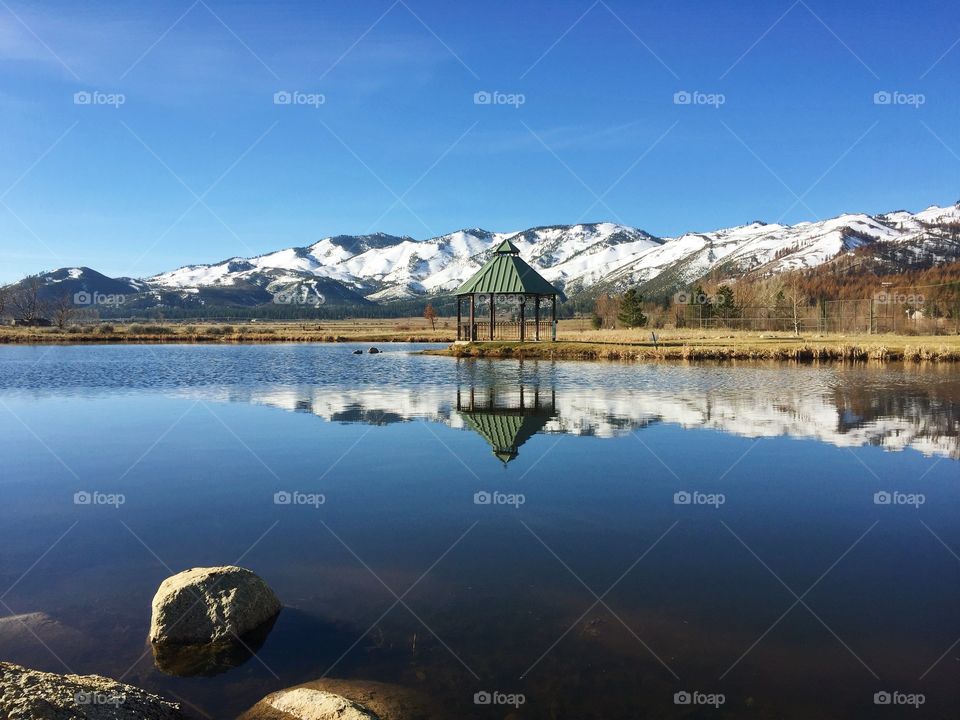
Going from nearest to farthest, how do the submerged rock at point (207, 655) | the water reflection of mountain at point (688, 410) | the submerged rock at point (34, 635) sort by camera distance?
the submerged rock at point (207, 655) < the submerged rock at point (34, 635) < the water reflection of mountain at point (688, 410)

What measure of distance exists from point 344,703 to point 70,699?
211 centimetres

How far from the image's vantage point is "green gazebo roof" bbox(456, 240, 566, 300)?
5122 centimetres

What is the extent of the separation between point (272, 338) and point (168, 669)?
79.2 metres

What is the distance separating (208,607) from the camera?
7.54m

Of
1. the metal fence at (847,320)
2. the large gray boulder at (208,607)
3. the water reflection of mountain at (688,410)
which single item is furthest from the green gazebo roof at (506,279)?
the large gray boulder at (208,607)

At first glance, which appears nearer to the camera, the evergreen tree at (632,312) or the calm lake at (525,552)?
the calm lake at (525,552)

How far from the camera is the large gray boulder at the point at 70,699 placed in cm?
543

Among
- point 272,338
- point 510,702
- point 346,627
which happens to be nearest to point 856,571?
point 510,702

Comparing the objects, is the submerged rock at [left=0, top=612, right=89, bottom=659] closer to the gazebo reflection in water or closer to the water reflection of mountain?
the gazebo reflection in water

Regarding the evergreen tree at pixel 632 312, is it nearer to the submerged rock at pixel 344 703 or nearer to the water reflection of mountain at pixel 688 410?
the water reflection of mountain at pixel 688 410

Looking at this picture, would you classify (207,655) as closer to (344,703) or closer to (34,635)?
(34,635)

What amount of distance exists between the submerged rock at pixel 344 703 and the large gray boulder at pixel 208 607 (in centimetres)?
132

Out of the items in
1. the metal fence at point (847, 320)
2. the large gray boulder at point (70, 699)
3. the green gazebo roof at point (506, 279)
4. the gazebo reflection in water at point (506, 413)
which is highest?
the green gazebo roof at point (506, 279)

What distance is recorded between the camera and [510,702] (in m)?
6.35
